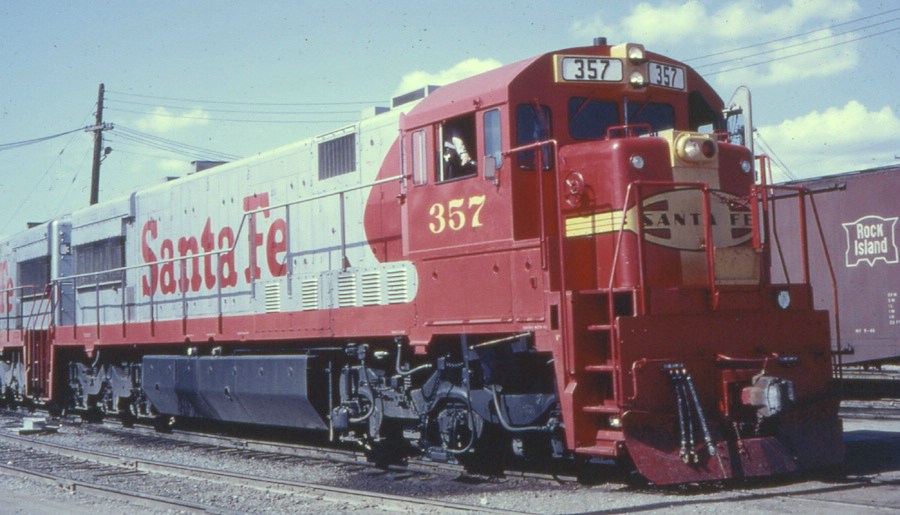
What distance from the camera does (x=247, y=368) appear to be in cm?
1184

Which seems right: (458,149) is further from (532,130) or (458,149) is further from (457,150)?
(532,130)

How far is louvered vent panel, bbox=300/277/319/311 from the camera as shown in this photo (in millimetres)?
10719

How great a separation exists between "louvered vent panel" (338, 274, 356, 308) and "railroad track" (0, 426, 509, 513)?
198 centimetres

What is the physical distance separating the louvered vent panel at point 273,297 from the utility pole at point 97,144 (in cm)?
2005

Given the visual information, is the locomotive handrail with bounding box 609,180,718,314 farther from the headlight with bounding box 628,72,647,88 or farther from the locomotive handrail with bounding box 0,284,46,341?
the locomotive handrail with bounding box 0,284,46,341

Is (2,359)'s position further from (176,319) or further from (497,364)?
(497,364)

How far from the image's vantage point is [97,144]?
29922 millimetres

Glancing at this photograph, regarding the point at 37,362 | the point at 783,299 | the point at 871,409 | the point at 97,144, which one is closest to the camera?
the point at 783,299

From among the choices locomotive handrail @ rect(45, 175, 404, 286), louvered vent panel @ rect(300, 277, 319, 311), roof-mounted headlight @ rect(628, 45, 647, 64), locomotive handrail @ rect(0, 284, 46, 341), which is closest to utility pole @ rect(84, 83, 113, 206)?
locomotive handrail @ rect(0, 284, 46, 341)

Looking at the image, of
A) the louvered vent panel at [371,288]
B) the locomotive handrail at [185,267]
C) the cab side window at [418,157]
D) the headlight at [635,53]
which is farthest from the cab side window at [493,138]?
the louvered vent panel at [371,288]

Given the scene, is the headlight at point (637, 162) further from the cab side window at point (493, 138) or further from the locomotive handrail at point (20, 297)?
the locomotive handrail at point (20, 297)

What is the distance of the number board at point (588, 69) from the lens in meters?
8.30

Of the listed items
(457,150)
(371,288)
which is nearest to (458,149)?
(457,150)

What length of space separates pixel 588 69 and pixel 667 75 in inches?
36.6
